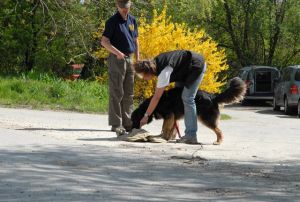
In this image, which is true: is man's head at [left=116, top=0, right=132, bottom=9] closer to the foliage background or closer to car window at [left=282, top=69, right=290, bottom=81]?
the foliage background

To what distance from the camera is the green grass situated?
17.1 m

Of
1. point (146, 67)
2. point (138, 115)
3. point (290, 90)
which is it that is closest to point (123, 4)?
point (146, 67)

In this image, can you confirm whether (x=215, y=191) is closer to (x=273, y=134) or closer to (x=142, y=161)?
(x=142, y=161)

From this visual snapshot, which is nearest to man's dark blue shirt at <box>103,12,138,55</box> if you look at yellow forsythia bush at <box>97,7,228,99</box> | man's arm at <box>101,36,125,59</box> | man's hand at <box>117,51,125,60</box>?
man's arm at <box>101,36,125,59</box>

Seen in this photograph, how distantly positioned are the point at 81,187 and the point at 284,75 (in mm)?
20419

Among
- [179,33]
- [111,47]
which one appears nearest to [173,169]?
[111,47]

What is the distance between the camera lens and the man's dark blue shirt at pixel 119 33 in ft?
36.5

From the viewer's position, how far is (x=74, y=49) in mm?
26422

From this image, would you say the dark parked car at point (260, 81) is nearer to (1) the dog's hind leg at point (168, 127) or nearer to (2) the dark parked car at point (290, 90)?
(2) the dark parked car at point (290, 90)

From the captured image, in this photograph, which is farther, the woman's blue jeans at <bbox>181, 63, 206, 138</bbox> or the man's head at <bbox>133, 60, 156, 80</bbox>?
the woman's blue jeans at <bbox>181, 63, 206, 138</bbox>

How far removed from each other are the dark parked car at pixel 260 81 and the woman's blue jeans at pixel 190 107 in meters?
21.4

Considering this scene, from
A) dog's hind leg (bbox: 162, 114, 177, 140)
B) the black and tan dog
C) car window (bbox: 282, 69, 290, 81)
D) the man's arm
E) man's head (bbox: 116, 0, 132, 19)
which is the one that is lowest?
car window (bbox: 282, 69, 290, 81)

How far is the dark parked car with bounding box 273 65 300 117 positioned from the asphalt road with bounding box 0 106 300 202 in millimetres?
12078

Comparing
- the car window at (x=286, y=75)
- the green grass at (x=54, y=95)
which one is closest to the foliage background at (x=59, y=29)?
the green grass at (x=54, y=95)
